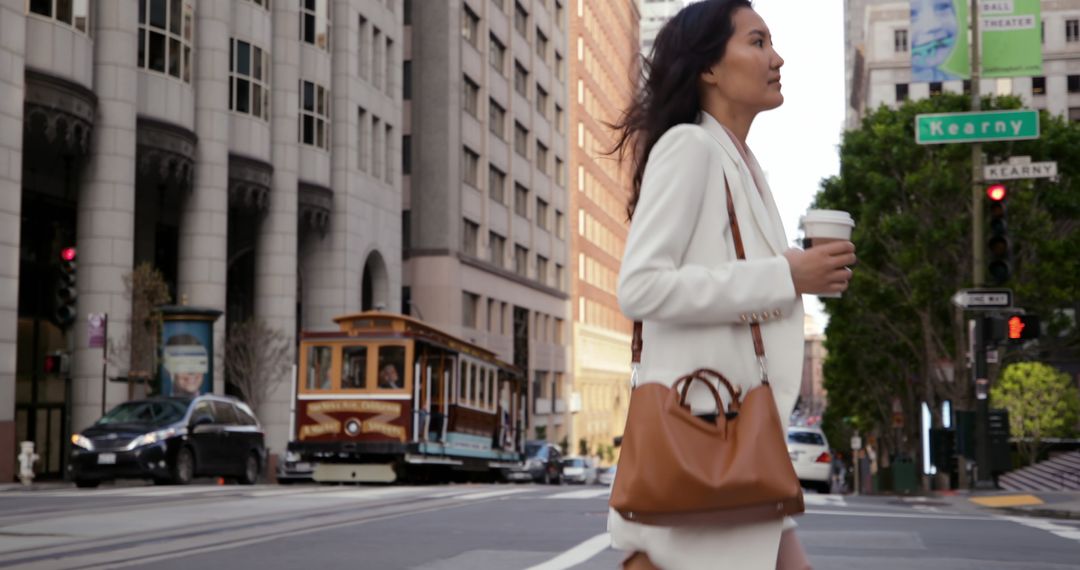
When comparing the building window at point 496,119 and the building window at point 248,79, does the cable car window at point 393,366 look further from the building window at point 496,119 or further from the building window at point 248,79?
the building window at point 496,119

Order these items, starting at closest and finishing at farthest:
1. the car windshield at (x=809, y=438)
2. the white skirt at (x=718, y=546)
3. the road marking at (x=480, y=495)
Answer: the white skirt at (x=718, y=546) → the road marking at (x=480, y=495) → the car windshield at (x=809, y=438)

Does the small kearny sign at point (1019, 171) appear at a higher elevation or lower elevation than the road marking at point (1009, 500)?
higher

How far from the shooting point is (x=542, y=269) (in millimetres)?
73875

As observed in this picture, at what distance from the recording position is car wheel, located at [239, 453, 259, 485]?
84.7 ft

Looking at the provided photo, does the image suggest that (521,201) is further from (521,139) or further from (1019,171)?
(1019,171)

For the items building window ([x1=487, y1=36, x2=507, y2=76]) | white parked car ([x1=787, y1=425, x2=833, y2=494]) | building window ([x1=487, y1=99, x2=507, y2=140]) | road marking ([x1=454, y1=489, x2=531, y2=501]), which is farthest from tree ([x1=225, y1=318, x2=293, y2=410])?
building window ([x1=487, y1=36, x2=507, y2=76])

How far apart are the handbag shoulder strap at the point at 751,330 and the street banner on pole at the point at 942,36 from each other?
20465 millimetres

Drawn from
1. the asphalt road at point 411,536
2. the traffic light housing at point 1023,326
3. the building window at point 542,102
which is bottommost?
the asphalt road at point 411,536

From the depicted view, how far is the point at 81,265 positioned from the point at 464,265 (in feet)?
88.1

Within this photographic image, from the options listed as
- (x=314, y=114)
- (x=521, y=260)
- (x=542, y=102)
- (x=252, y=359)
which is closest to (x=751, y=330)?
(x=252, y=359)

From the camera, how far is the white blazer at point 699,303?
8.63ft

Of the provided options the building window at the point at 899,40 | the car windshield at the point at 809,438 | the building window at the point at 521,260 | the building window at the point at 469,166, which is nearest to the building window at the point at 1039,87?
the building window at the point at 899,40

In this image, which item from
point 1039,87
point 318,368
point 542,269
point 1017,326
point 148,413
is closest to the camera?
point 1017,326

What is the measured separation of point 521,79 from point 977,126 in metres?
51.5
